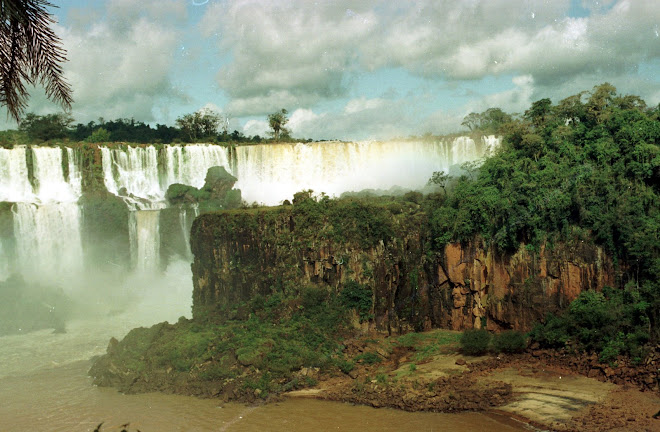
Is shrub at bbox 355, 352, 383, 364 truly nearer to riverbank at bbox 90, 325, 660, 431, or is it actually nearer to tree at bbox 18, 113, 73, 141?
riverbank at bbox 90, 325, 660, 431

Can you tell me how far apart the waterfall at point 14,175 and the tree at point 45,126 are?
7267 millimetres

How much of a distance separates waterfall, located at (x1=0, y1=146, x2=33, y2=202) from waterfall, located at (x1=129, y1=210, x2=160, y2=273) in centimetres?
675

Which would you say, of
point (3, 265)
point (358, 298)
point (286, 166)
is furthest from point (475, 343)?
point (3, 265)

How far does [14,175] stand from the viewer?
32438 mm

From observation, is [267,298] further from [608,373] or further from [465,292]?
[608,373]

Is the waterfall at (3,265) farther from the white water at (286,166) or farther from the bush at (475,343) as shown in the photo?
the bush at (475,343)

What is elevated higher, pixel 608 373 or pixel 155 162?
pixel 155 162

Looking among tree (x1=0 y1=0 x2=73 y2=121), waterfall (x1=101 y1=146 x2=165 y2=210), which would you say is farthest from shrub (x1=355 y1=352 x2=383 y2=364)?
waterfall (x1=101 y1=146 x2=165 y2=210)

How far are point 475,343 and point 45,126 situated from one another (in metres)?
34.3

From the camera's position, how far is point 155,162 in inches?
1363

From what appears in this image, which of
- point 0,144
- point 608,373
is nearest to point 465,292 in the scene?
point 608,373

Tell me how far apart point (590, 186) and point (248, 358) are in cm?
1144

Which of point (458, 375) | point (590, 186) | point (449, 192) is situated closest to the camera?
point (458, 375)

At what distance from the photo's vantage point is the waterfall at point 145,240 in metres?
30.8
